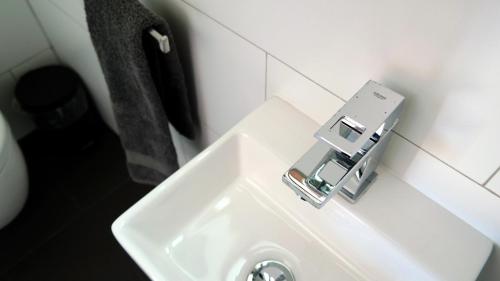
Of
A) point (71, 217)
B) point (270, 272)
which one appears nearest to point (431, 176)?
point (270, 272)

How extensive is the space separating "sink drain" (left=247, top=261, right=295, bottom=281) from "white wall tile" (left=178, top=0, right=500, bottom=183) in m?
0.30

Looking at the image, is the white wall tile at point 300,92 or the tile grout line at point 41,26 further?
the tile grout line at point 41,26

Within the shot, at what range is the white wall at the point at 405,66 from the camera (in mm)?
383

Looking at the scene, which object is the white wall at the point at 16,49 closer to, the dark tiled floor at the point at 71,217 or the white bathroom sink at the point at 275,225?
the dark tiled floor at the point at 71,217

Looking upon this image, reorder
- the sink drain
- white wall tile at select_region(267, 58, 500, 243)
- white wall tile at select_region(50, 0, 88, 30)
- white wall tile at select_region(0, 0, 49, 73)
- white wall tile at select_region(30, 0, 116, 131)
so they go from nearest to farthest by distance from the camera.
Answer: white wall tile at select_region(267, 58, 500, 243), the sink drain, white wall tile at select_region(50, 0, 88, 30), white wall tile at select_region(30, 0, 116, 131), white wall tile at select_region(0, 0, 49, 73)

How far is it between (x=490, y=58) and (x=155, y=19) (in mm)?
530

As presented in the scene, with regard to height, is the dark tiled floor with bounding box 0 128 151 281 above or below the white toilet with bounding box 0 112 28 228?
below

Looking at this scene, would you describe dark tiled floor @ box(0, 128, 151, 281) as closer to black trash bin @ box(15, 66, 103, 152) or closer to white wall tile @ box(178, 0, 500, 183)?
black trash bin @ box(15, 66, 103, 152)

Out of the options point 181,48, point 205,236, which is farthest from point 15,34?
point 205,236

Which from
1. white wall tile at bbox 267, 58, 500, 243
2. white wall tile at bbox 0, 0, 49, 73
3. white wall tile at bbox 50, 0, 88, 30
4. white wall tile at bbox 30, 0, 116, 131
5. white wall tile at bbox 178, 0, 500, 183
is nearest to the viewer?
white wall tile at bbox 178, 0, 500, 183

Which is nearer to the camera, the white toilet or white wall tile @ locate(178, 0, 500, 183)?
white wall tile @ locate(178, 0, 500, 183)

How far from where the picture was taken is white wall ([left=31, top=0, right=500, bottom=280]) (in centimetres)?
38

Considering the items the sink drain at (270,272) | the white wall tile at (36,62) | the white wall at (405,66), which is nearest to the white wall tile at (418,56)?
the white wall at (405,66)

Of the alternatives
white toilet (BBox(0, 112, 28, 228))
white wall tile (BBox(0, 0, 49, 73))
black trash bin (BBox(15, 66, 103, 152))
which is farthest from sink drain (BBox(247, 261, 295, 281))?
white wall tile (BBox(0, 0, 49, 73))
